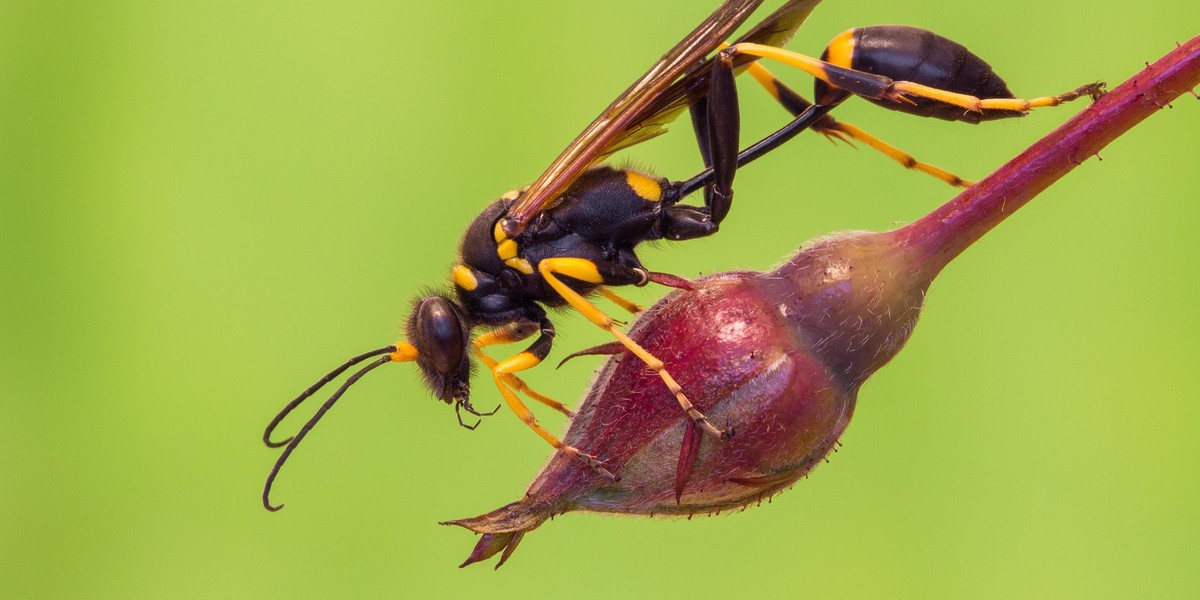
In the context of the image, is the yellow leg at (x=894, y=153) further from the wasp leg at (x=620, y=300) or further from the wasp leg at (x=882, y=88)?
the wasp leg at (x=620, y=300)

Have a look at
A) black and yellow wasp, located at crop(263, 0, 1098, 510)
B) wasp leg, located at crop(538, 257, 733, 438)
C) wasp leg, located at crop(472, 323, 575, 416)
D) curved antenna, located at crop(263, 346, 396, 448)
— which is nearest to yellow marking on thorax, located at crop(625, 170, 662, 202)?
black and yellow wasp, located at crop(263, 0, 1098, 510)

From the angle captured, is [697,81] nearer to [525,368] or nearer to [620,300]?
[620,300]

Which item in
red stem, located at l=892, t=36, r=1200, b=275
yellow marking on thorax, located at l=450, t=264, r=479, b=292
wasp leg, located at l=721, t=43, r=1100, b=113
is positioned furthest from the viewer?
yellow marking on thorax, located at l=450, t=264, r=479, b=292

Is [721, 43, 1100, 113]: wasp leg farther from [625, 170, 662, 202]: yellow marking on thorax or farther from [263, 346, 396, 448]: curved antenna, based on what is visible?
[263, 346, 396, 448]: curved antenna

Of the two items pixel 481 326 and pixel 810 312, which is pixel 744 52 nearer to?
pixel 810 312

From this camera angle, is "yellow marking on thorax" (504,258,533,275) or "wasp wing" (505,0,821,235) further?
"yellow marking on thorax" (504,258,533,275)

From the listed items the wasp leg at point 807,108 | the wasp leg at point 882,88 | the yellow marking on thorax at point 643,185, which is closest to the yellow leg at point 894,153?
the wasp leg at point 807,108

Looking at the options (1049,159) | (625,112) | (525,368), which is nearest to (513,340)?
(525,368)
